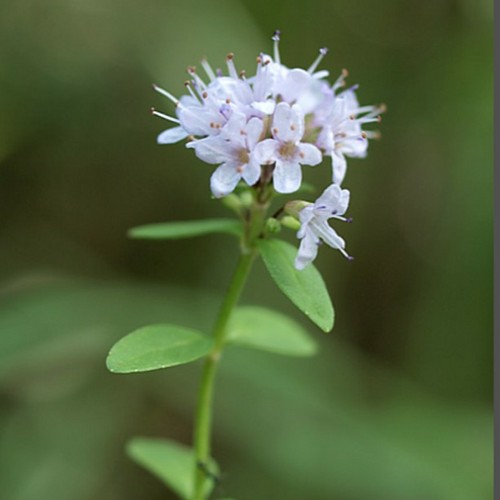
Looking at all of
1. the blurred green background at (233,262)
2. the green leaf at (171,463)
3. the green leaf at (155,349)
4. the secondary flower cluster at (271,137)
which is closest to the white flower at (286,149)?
the secondary flower cluster at (271,137)

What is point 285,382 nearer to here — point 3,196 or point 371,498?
point 371,498

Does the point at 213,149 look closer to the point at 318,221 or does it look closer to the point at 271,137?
the point at 271,137

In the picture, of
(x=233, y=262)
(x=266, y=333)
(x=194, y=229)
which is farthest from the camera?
(x=233, y=262)

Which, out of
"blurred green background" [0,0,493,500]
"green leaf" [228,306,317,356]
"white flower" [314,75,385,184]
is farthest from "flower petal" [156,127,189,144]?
"blurred green background" [0,0,493,500]

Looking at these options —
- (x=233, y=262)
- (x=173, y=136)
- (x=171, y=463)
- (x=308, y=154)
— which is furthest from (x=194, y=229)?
(x=233, y=262)

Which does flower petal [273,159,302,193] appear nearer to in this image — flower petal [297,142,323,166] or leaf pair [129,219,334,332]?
flower petal [297,142,323,166]

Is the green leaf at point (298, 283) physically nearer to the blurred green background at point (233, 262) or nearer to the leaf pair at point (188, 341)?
the leaf pair at point (188, 341)
